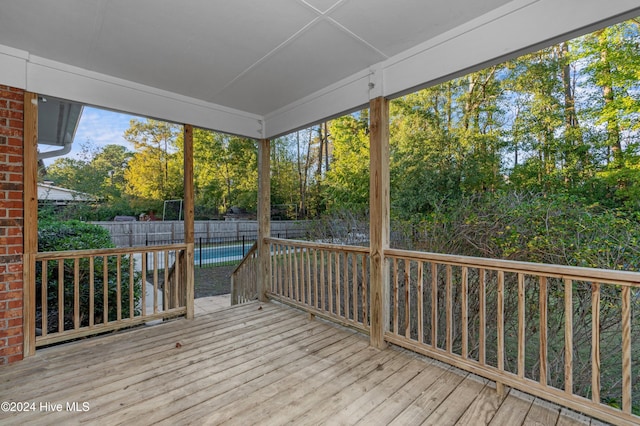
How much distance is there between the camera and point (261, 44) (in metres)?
2.38

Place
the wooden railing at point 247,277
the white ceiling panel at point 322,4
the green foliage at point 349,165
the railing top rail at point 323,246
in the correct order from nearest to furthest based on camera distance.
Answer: the white ceiling panel at point 322,4 → the railing top rail at point 323,246 → the green foliage at point 349,165 → the wooden railing at point 247,277

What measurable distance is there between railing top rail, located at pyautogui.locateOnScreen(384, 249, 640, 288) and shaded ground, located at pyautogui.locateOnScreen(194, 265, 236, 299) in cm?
529

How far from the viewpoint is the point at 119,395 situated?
198 centimetres

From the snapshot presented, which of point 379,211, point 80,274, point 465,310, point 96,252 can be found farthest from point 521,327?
point 80,274

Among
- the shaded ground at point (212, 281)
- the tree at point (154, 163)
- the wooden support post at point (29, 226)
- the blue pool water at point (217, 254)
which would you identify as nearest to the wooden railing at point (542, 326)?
the wooden support post at point (29, 226)

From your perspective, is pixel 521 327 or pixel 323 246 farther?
pixel 323 246

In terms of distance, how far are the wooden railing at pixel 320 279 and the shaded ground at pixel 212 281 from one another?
2.99m

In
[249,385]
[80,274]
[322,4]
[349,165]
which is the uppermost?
[322,4]

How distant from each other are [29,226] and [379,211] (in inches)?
123

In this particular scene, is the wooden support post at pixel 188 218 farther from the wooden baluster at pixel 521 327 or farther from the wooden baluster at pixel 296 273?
the wooden baluster at pixel 521 327

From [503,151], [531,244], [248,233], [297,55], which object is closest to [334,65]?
[297,55]

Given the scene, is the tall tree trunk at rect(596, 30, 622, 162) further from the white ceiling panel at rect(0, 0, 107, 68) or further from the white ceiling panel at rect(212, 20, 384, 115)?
the white ceiling panel at rect(0, 0, 107, 68)

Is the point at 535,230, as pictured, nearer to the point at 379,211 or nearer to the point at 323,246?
the point at 379,211

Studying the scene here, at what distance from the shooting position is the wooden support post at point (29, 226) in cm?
250
